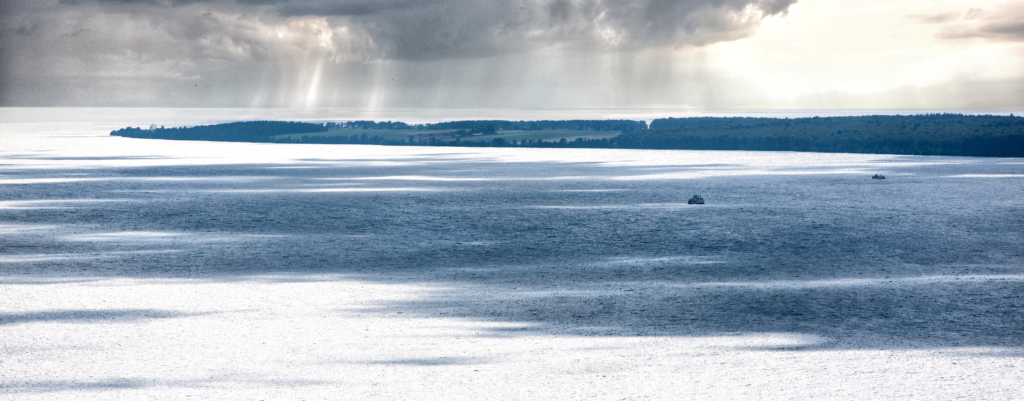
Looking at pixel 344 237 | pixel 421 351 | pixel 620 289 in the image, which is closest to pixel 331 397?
pixel 421 351

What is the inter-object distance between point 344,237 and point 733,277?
43.8ft

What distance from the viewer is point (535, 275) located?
1941cm

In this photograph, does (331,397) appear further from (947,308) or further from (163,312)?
(947,308)

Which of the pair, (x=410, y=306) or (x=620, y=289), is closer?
(x=410, y=306)

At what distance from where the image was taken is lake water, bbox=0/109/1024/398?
12141mm

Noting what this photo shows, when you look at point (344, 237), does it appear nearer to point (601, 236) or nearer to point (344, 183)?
point (601, 236)

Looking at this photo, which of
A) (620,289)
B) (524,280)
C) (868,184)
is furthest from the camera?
(868,184)

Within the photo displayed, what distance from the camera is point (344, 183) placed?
61.5 m

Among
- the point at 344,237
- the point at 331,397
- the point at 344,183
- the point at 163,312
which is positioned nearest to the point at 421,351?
the point at 331,397

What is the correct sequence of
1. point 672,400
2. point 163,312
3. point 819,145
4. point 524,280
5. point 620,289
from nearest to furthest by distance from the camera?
point 672,400 < point 163,312 < point 620,289 < point 524,280 < point 819,145

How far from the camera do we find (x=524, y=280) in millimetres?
18562

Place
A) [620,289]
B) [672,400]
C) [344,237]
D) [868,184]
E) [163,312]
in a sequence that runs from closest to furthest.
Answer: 1. [672,400]
2. [163,312]
3. [620,289]
4. [344,237]
5. [868,184]

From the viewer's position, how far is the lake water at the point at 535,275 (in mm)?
12141

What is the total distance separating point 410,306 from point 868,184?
50.5 meters
